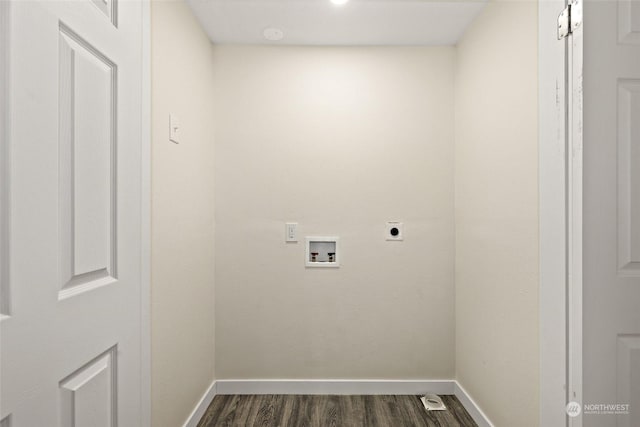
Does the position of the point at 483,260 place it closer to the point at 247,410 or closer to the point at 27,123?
the point at 247,410

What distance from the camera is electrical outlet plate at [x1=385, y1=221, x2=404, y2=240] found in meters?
2.44

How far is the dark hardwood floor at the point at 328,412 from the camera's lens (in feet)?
6.84

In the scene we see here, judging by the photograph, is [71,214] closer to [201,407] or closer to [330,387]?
[201,407]

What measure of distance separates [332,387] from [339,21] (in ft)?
7.40

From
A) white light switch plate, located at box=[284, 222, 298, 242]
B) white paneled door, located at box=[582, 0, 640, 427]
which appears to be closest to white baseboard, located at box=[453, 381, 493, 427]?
→ white paneled door, located at box=[582, 0, 640, 427]

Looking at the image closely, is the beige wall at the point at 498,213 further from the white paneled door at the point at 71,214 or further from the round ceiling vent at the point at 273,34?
the white paneled door at the point at 71,214

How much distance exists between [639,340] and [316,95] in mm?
2000

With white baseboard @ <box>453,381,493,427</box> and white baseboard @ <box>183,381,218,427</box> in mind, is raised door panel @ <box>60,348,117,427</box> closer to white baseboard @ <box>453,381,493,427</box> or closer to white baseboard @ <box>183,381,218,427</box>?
white baseboard @ <box>183,381,218,427</box>

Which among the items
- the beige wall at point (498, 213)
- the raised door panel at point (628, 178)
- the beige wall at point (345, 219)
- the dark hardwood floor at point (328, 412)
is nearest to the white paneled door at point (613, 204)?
the raised door panel at point (628, 178)

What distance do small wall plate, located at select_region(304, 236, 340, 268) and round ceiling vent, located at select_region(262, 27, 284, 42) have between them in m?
1.27

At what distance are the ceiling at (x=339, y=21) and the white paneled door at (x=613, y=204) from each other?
975 mm

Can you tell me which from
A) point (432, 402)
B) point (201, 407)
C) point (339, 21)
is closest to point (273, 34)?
point (339, 21)

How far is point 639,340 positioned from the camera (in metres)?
1.18

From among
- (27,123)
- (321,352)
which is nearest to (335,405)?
(321,352)
